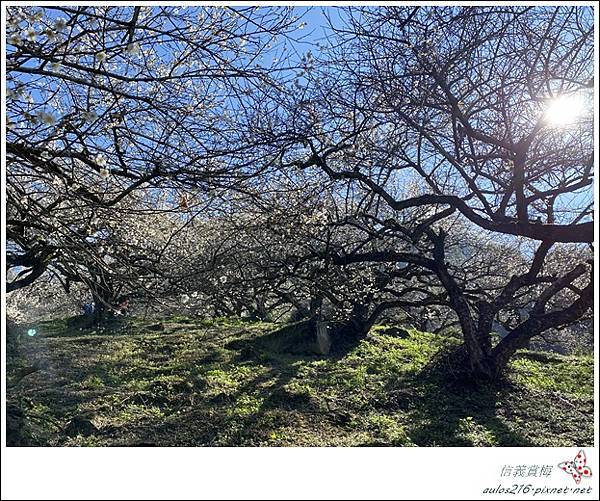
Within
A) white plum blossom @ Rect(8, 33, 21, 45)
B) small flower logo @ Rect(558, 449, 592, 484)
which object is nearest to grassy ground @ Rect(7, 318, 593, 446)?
small flower logo @ Rect(558, 449, 592, 484)

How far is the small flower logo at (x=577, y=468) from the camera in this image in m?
2.08

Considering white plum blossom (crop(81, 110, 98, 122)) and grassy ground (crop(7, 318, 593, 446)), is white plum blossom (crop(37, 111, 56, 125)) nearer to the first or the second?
white plum blossom (crop(81, 110, 98, 122))

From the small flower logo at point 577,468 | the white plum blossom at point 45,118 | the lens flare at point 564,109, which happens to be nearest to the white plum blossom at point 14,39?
the white plum blossom at point 45,118

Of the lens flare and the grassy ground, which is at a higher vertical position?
the lens flare

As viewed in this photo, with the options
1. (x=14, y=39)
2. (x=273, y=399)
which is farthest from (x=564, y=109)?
(x=14, y=39)

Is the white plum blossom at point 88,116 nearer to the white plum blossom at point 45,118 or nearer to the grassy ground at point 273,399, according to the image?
the white plum blossom at point 45,118

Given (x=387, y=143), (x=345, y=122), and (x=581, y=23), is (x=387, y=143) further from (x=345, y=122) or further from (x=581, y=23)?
(x=581, y=23)

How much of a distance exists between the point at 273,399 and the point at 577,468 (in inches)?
116

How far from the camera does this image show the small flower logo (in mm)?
2084

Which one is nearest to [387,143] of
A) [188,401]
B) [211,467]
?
[188,401]

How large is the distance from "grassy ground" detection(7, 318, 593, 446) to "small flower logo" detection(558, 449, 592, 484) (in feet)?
5.07

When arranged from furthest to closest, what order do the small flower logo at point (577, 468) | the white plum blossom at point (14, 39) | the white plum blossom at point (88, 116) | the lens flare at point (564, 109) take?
the lens flare at point (564, 109) < the white plum blossom at point (88, 116) < the white plum blossom at point (14, 39) < the small flower logo at point (577, 468)

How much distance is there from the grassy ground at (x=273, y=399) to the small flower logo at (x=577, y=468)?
1544 mm

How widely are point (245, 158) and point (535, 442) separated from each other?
302 centimetres
